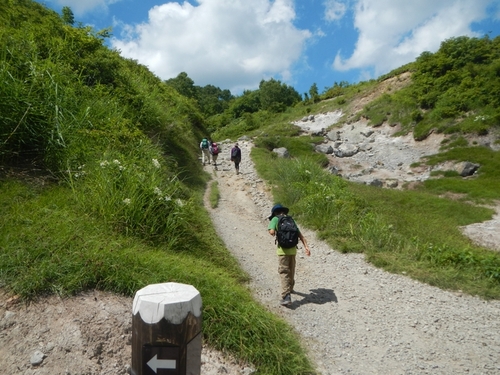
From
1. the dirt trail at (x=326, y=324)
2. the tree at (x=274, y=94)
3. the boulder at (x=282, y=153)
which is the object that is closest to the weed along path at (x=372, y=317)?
the dirt trail at (x=326, y=324)

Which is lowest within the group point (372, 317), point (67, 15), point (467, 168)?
point (372, 317)

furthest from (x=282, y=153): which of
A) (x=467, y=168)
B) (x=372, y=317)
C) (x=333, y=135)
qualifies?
(x=372, y=317)

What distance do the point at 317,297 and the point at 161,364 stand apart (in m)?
6.14

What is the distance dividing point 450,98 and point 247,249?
31.8 metres

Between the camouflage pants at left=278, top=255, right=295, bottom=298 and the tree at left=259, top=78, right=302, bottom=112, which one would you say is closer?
the camouflage pants at left=278, top=255, right=295, bottom=298

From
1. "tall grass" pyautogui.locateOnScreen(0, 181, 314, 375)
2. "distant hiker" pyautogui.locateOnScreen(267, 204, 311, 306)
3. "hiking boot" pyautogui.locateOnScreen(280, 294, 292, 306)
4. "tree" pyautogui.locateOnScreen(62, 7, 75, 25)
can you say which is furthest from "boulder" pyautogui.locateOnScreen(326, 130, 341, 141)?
"tall grass" pyautogui.locateOnScreen(0, 181, 314, 375)

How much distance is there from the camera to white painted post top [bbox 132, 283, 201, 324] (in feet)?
6.26

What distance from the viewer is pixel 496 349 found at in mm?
5965

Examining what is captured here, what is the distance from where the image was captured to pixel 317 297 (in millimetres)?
7648

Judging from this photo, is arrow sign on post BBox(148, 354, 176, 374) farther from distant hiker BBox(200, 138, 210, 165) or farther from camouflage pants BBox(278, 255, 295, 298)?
distant hiker BBox(200, 138, 210, 165)

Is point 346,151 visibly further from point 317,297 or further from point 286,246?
point 286,246

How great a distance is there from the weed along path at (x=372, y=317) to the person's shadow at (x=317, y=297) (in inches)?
0.8

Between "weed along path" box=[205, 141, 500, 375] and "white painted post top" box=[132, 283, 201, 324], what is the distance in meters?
3.88

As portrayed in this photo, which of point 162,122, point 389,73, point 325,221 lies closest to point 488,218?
point 325,221
